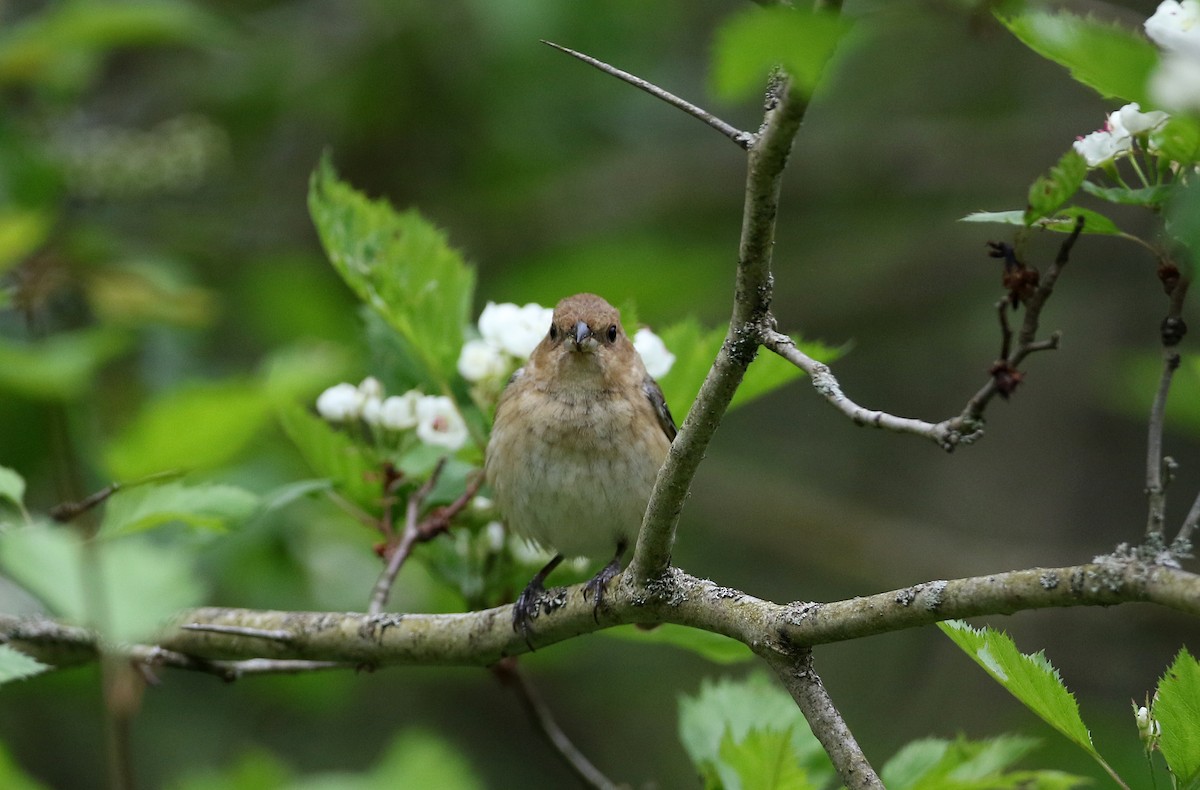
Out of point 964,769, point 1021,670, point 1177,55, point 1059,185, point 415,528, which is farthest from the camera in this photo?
point 415,528

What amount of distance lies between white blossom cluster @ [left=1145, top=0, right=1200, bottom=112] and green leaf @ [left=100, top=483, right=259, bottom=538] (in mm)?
2298

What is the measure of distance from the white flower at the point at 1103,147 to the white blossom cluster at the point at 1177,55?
0.77 feet

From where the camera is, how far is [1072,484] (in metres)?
10.5

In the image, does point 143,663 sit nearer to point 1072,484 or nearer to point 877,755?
point 877,755

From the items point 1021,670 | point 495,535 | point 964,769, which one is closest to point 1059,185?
point 1021,670

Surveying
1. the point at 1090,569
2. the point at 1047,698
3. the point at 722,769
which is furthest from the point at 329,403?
the point at 1090,569

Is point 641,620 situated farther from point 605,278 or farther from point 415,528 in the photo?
point 605,278

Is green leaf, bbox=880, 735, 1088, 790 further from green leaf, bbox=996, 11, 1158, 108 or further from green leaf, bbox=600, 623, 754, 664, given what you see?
green leaf, bbox=996, 11, 1158, 108

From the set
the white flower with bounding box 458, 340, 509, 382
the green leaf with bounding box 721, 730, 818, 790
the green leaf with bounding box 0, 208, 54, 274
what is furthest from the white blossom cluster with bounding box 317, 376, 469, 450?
the green leaf with bounding box 721, 730, 818, 790

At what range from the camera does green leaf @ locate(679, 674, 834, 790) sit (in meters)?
3.46

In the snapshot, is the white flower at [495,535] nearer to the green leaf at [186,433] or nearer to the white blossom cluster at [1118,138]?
the green leaf at [186,433]

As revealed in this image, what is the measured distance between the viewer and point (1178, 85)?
1.73 metres

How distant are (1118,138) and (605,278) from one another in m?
5.46

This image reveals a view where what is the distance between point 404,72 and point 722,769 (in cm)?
610
